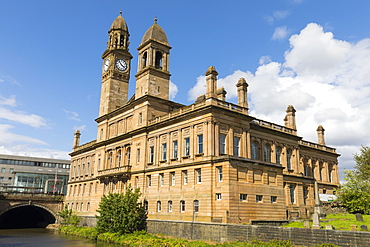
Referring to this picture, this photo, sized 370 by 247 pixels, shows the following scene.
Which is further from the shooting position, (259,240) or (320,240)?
(259,240)

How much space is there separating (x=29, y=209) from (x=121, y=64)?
45.5m

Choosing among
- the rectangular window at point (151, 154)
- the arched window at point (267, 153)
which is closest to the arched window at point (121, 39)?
the rectangular window at point (151, 154)

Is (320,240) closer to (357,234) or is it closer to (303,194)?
(357,234)

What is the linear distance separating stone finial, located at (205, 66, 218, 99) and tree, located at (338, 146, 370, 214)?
24616mm

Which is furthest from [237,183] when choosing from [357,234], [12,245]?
[12,245]

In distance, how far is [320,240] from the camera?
2444 centimetres

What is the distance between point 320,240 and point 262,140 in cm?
2439

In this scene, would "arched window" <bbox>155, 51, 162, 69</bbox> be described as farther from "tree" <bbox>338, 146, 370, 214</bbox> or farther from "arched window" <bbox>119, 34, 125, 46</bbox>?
"tree" <bbox>338, 146, 370, 214</bbox>

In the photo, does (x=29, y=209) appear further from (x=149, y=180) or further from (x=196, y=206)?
(x=196, y=206)

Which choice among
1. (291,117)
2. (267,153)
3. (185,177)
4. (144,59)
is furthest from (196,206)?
(144,59)

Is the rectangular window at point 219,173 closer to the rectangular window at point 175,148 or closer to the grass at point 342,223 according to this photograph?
the rectangular window at point 175,148

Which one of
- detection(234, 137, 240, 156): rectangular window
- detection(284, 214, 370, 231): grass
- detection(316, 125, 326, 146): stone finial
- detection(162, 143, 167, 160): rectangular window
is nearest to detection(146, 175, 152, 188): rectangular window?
detection(162, 143, 167, 160): rectangular window

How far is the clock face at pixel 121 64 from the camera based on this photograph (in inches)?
2484

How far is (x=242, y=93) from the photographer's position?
4184 centimetres
